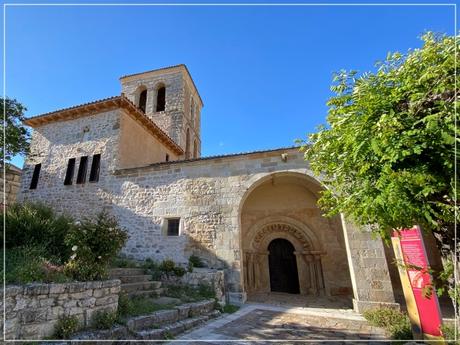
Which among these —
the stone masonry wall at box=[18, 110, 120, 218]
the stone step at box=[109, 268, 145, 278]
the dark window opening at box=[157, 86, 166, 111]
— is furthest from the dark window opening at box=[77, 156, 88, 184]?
the dark window opening at box=[157, 86, 166, 111]

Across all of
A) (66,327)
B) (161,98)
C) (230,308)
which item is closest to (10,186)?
(66,327)

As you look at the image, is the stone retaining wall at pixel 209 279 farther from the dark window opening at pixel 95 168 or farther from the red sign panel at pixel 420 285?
the dark window opening at pixel 95 168

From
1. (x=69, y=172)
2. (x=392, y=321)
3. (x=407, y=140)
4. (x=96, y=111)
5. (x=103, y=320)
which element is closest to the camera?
(x=407, y=140)

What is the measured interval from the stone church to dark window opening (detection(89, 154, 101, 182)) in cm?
4

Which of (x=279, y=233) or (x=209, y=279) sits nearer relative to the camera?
(x=209, y=279)

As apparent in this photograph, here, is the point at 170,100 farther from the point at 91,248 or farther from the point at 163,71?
the point at 91,248

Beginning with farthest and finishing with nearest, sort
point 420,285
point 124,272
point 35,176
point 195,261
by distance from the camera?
point 35,176
point 195,261
point 124,272
point 420,285

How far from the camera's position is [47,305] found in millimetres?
3260

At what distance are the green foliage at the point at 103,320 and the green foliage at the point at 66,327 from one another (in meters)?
0.25

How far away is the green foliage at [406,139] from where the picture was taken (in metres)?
2.02

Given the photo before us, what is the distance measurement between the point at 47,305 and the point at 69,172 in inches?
336

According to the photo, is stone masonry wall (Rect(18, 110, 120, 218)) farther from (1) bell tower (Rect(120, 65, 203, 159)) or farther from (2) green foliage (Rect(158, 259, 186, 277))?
(1) bell tower (Rect(120, 65, 203, 159))

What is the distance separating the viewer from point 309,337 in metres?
4.30

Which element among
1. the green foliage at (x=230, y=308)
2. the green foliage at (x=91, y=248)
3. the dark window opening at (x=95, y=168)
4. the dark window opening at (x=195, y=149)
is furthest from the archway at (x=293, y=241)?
the dark window opening at (x=195, y=149)
